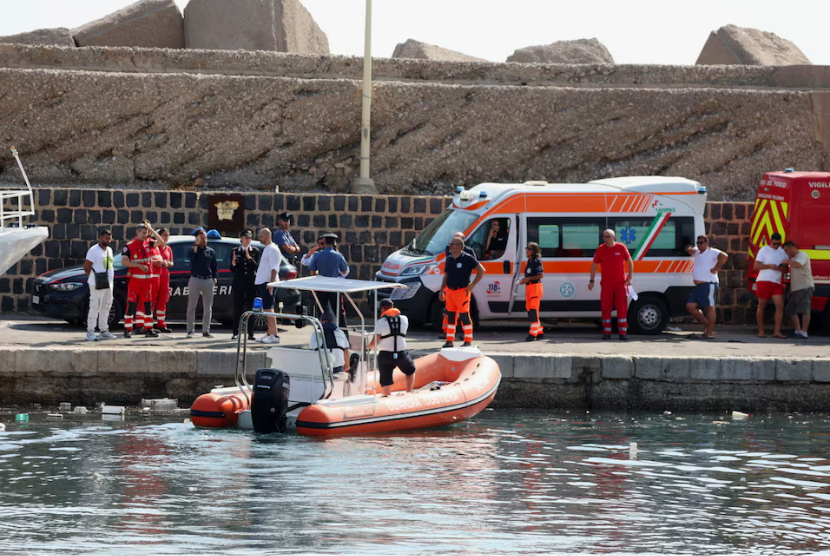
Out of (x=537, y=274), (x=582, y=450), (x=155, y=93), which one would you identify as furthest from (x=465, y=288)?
(x=155, y=93)

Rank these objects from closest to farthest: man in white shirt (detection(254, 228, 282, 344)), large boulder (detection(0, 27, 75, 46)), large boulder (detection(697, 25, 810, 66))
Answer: man in white shirt (detection(254, 228, 282, 344))
large boulder (detection(0, 27, 75, 46))
large boulder (detection(697, 25, 810, 66))

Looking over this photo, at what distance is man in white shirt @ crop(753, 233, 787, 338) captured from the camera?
798 inches

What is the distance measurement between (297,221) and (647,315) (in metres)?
6.22

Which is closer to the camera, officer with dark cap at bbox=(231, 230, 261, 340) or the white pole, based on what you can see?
officer with dark cap at bbox=(231, 230, 261, 340)

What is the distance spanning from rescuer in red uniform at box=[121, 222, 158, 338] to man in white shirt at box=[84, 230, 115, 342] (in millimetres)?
296

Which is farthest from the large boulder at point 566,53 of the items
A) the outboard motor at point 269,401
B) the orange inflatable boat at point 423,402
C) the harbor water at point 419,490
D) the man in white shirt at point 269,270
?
A: the outboard motor at point 269,401

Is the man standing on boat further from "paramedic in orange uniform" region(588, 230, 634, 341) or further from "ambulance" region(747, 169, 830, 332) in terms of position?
"ambulance" region(747, 169, 830, 332)

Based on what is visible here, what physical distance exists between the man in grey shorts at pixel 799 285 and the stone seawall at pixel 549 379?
3181 millimetres

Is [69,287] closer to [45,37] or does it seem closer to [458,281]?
[458,281]

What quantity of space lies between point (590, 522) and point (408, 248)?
10.4m

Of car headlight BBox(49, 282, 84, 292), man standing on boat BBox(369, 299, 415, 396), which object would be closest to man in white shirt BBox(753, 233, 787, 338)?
man standing on boat BBox(369, 299, 415, 396)

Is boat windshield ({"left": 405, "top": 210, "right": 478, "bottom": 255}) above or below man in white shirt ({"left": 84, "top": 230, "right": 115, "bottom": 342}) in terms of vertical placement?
above

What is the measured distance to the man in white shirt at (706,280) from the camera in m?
19.9

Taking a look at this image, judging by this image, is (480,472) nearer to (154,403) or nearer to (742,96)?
(154,403)
